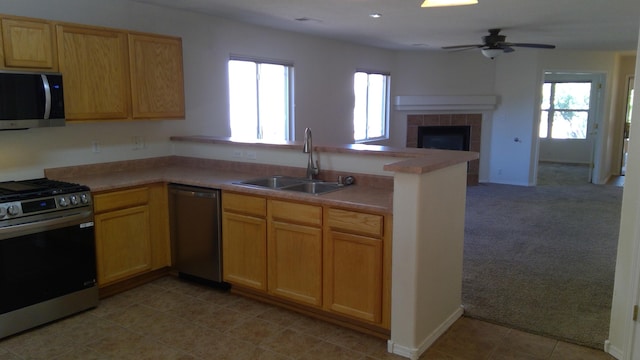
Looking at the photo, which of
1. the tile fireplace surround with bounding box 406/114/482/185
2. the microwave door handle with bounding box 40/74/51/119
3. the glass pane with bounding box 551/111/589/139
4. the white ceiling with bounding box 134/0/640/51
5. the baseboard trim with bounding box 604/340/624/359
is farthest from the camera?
the glass pane with bounding box 551/111/589/139

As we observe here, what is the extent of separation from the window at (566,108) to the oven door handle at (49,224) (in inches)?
413

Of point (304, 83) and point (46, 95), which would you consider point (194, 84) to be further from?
point (304, 83)

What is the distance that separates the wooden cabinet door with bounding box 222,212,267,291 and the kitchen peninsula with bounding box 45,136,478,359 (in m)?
0.23

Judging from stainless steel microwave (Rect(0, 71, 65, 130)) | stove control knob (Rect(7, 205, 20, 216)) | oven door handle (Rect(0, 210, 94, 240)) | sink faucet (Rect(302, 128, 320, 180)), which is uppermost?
stainless steel microwave (Rect(0, 71, 65, 130))

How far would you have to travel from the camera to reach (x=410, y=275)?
2.79 meters

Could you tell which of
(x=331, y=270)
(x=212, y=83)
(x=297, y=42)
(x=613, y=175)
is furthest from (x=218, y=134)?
(x=613, y=175)

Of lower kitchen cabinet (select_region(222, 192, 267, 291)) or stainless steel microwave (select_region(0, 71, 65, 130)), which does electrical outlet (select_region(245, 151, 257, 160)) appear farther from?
stainless steel microwave (select_region(0, 71, 65, 130))

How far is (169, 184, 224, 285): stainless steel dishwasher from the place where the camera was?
3.79 m

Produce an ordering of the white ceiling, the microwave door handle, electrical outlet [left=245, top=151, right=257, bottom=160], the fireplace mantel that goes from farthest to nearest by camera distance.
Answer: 1. the fireplace mantel
2. the white ceiling
3. electrical outlet [left=245, top=151, right=257, bottom=160]
4. the microwave door handle

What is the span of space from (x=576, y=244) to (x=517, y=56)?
179 inches

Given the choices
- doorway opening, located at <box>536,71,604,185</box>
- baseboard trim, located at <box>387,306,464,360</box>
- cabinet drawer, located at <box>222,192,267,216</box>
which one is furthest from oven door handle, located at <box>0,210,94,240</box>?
doorway opening, located at <box>536,71,604,185</box>

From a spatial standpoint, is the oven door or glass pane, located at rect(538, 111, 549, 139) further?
glass pane, located at rect(538, 111, 549, 139)

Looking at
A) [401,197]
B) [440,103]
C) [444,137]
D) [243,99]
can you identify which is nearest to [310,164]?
[401,197]

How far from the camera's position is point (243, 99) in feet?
18.9
